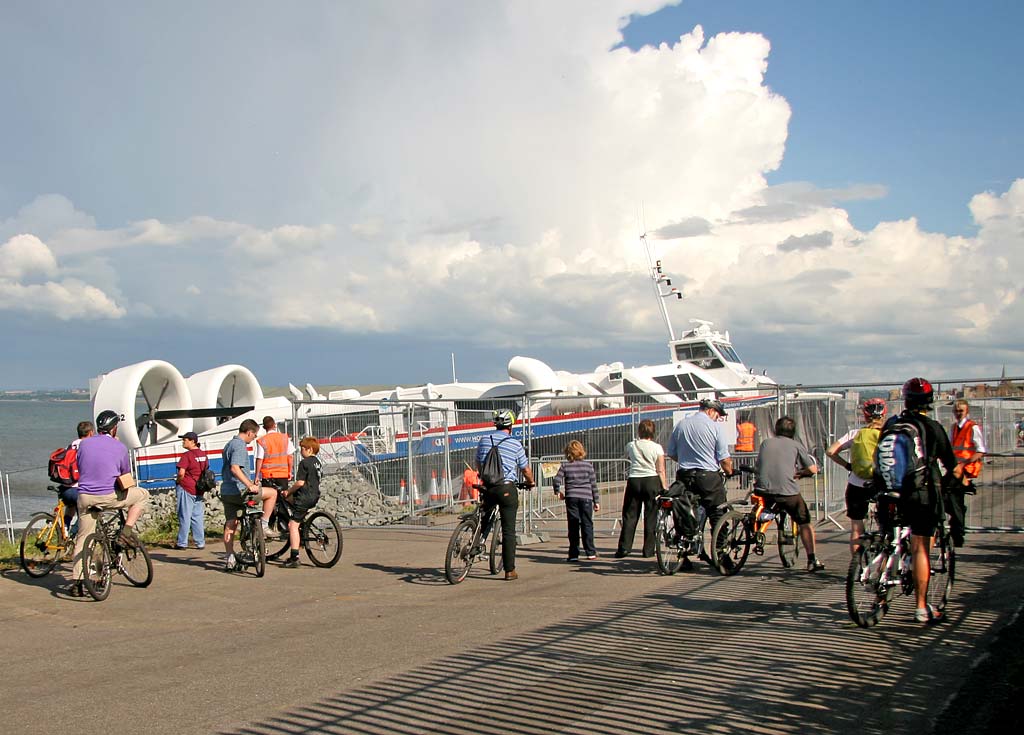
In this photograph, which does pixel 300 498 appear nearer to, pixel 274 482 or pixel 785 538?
pixel 274 482

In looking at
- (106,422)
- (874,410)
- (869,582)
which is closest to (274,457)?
(106,422)

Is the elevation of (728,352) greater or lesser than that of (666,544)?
greater

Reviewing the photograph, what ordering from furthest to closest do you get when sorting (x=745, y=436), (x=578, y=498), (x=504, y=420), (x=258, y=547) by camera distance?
(x=745, y=436), (x=578, y=498), (x=258, y=547), (x=504, y=420)

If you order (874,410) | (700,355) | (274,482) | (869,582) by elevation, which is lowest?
(869,582)

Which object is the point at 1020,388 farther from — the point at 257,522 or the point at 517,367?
the point at 517,367

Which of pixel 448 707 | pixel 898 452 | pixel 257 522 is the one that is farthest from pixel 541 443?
pixel 448 707

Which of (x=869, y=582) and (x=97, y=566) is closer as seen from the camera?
(x=869, y=582)

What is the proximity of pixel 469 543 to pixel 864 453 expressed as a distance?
3.97m

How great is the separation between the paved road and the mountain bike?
1.56 ft

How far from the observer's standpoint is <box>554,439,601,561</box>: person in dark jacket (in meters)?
11.0

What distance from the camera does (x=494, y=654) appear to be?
21.0ft

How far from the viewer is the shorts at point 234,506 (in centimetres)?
1080

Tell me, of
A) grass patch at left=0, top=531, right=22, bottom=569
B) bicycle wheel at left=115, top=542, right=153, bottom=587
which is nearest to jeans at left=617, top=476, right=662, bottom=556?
bicycle wheel at left=115, top=542, right=153, bottom=587

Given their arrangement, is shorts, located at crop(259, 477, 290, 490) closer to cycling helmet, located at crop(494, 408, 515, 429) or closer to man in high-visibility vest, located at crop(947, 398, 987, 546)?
cycling helmet, located at crop(494, 408, 515, 429)
